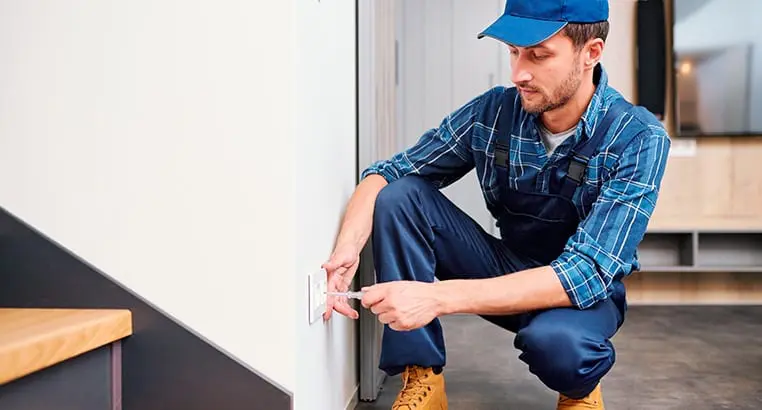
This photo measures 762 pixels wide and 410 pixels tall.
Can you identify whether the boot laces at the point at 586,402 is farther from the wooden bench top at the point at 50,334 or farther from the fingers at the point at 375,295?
the wooden bench top at the point at 50,334

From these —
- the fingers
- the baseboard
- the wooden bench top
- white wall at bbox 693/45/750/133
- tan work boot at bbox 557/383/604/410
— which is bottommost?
the baseboard

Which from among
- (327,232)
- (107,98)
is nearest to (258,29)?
(107,98)

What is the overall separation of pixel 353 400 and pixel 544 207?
644 millimetres

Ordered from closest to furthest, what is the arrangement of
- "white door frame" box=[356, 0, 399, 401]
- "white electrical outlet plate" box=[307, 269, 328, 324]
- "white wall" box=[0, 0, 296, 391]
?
"white wall" box=[0, 0, 296, 391]
"white electrical outlet plate" box=[307, 269, 328, 324]
"white door frame" box=[356, 0, 399, 401]

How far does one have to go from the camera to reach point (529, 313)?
1645 mm

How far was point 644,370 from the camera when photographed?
2277 millimetres

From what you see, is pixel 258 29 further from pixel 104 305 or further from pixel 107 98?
pixel 104 305

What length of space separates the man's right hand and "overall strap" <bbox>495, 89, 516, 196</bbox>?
390 mm

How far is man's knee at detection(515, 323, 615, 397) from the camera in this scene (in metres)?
1.46

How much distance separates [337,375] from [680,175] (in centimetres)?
298

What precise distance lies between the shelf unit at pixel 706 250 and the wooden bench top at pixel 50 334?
3170mm

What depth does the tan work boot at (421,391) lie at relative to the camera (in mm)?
1580

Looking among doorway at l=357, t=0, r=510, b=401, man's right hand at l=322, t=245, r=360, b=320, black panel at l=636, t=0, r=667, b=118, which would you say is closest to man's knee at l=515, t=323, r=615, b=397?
man's right hand at l=322, t=245, r=360, b=320

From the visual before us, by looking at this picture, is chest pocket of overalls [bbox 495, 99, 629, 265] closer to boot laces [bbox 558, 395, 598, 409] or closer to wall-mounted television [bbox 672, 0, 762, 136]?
boot laces [bbox 558, 395, 598, 409]
